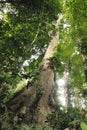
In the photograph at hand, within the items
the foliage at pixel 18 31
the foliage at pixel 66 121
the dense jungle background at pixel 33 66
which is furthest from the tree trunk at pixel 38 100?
the foliage at pixel 66 121

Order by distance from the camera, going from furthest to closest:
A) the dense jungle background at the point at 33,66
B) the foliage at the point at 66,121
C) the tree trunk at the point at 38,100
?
the tree trunk at the point at 38,100, the dense jungle background at the point at 33,66, the foliage at the point at 66,121

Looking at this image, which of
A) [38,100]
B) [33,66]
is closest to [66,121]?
[38,100]

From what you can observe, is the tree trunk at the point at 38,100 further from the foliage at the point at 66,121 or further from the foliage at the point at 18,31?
the foliage at the point at 66,121

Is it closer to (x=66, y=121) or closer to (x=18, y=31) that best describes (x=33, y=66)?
(x=18, y=31)

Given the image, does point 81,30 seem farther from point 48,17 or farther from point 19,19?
point 19,19

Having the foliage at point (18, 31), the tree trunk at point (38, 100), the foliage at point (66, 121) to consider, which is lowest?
the foliage at point (66, 121)

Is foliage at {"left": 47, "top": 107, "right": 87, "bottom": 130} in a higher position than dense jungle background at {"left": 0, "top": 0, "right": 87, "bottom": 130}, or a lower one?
lower

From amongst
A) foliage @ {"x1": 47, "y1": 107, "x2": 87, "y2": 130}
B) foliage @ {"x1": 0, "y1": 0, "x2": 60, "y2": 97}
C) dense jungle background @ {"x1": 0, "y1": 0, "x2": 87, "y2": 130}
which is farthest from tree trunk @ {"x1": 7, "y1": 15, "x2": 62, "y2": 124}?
foliage @ {"x1": 47, "y1": 107, "x2": 87, "y2": 130}

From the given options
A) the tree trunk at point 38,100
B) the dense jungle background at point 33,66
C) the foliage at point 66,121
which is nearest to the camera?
the foliage at point 66,121

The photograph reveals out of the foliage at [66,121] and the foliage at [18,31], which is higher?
the foliage at [18,31]

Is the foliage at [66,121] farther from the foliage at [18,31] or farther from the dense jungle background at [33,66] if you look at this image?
the foliage at [18,31]

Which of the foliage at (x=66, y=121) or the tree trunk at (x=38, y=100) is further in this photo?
the tree trunk at (x=38, y=100)

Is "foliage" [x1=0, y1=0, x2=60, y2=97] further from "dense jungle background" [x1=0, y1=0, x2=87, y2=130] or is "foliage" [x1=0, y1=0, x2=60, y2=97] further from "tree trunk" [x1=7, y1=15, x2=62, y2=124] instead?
"tree trunk" [x1=7, y1=15, x2=62, y2=124]

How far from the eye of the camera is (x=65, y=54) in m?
14.1
